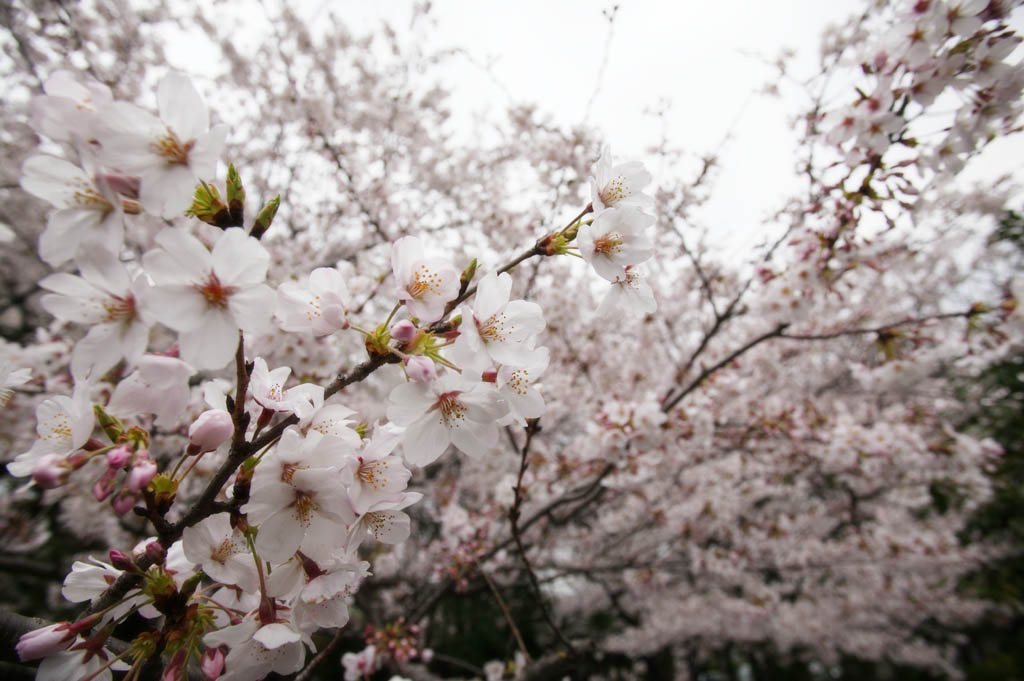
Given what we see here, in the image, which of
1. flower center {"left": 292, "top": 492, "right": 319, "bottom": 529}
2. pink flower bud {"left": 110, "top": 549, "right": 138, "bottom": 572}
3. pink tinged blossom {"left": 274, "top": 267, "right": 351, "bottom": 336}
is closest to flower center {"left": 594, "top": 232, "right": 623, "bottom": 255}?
pink tinged blossom {"left": 274, "top": 267, "right": 351, "bottom": 336}

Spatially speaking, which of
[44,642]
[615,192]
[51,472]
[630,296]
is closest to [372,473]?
[51,472]

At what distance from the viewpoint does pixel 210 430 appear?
821 millimetres

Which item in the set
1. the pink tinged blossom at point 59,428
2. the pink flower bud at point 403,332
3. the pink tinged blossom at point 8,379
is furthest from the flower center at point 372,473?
the pink tinged blossom at point 8,379

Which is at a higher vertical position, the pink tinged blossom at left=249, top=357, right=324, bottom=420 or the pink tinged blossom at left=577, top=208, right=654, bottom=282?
the pink tinged blossom at left=577, top=208, right=654, bottom=282

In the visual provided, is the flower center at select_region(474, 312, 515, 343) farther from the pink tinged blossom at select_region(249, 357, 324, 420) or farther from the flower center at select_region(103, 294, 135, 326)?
the flower center at select_region(103, 294, 135, 326)

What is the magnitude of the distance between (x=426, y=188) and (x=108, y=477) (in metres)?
4.99

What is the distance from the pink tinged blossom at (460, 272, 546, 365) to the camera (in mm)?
900

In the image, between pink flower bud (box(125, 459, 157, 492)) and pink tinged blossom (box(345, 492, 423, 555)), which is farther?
pink tinged blossom (box(345, 492, 423, 555))

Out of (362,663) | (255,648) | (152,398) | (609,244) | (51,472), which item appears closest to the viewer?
(51,472)

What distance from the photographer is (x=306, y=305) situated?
3.07 ft

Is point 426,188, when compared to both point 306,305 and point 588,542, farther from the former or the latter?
point 588,542

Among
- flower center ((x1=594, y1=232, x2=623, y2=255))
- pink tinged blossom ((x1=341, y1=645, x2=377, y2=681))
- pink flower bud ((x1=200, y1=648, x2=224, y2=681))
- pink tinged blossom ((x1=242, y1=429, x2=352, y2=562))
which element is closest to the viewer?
pink tinged blossom ((x1=242, y1=429, x2=352, y2=562))

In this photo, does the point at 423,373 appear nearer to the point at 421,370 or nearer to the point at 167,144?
the point at 421,370

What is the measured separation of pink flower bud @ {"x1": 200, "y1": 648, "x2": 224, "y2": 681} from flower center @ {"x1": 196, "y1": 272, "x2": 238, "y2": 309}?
74 cm
